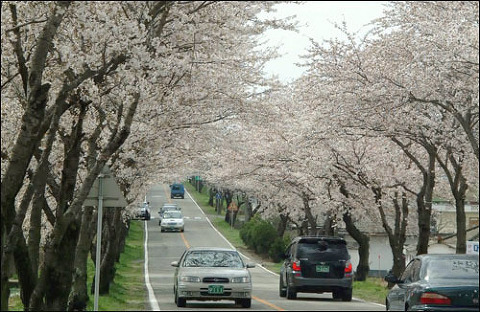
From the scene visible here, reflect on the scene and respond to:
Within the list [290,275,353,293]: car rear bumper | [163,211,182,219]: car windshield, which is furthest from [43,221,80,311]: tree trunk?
[163,211,182,219]: car windshield

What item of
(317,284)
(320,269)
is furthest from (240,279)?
(320,269)

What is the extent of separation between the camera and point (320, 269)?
83.7ft

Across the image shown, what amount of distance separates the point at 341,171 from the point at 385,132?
10339mm

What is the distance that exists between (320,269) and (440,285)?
1186cm

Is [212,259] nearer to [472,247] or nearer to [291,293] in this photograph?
[291,293]

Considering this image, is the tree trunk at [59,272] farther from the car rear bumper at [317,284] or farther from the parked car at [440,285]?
the car rear bumper at [317,284]

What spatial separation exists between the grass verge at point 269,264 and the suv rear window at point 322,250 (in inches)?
73.8

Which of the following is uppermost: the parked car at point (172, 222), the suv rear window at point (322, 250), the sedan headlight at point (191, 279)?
the parked car at point (172, 222)

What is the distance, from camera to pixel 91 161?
17812 millimetres

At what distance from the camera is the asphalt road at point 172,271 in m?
22.2

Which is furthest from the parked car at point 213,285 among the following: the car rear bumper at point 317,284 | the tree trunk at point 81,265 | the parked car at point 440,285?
the parked car at point 440,285

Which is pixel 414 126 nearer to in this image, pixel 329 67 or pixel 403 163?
pixel 329 67

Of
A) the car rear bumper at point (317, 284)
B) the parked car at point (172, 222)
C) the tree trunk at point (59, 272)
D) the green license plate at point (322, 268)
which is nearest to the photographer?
the tree trunk at point (59, 272)

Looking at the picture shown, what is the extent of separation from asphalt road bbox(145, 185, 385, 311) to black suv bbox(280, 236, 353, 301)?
1.29 ft
